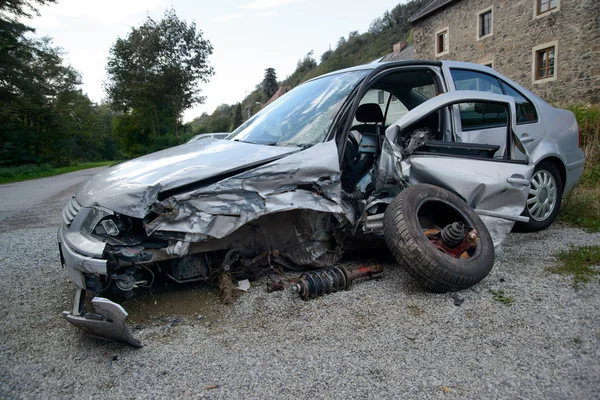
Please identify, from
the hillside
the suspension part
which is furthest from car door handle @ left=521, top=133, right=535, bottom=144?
the hillside

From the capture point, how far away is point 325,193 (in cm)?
290

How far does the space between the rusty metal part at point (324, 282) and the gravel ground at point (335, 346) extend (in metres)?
0.07

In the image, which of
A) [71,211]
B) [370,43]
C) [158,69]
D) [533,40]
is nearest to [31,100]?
[158,69]

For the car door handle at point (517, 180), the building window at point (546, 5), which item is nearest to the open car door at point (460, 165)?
the car door handle at point (517, 180)

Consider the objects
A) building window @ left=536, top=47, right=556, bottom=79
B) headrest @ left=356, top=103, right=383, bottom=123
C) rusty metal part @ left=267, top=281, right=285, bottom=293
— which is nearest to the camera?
rusty metal part @ left=267, top=281, right=285, bottom=293

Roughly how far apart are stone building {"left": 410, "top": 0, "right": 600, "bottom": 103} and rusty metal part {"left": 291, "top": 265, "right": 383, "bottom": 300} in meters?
19.9

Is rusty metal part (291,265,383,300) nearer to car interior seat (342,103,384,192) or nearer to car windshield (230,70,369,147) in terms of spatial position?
car interior seat (342,103,384,192)

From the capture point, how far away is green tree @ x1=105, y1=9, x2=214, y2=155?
29.5 m

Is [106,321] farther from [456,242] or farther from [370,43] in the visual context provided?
[370,43]

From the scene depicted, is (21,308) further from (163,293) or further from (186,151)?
(186,151)

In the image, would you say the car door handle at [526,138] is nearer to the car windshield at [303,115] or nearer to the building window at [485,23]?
the car windshield at [303,115]

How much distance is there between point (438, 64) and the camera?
12.7ft

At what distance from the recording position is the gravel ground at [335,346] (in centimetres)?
188

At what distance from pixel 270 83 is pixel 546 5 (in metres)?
77.6
